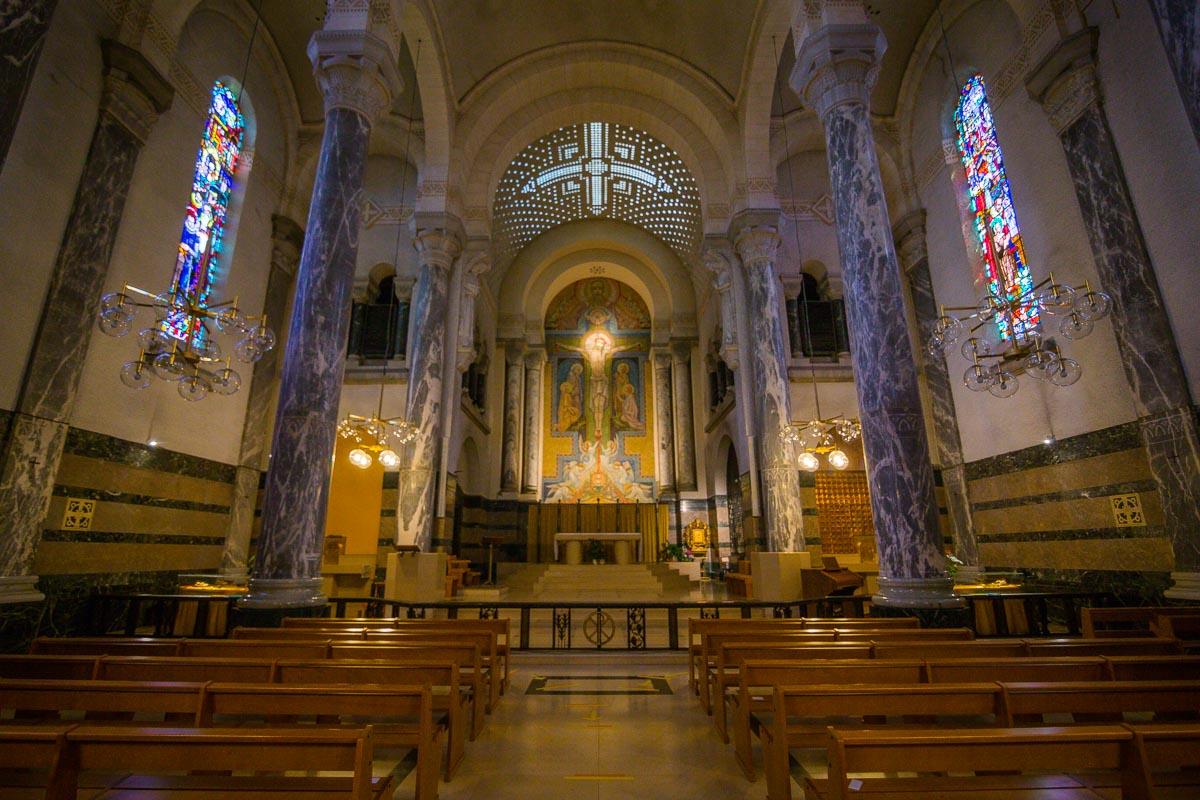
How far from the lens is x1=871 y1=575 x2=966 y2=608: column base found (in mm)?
4945

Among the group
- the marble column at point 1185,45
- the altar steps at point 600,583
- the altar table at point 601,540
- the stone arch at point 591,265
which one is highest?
the stone arch at point 591,265

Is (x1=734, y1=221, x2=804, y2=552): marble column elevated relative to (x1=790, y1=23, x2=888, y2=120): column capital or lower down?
lower down

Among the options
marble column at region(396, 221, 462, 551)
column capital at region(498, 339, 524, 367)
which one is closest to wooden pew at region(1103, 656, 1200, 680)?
marble column at region(396, 221, 462, 551)

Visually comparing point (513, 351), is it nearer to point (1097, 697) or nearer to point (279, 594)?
point (279, 594)

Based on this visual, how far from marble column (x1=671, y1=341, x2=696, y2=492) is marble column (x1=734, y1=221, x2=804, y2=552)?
7.58m

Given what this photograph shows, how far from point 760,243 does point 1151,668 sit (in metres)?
9.27

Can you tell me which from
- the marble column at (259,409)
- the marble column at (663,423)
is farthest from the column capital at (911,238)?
the marble column at (259,409)

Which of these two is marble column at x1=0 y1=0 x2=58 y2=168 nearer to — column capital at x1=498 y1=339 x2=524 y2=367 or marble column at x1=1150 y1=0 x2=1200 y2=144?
marble column at x1=1150 y1=0 x2=1200 y2=144

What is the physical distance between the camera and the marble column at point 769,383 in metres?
9.98

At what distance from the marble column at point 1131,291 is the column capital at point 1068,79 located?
0.01 meters

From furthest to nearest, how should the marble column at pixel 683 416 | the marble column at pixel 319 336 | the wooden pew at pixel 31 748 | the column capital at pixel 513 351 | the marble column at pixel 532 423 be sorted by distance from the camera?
the column capital at pixel 513 351
the marble column at pixel 532 423
the marble column at pixel 683 416
the marble column at pixel 319 336
the wooden pew at pixel 31 748

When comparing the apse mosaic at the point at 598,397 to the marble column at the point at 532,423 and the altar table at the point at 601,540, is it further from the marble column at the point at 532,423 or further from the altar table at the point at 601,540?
the altar table at the point at 601,540

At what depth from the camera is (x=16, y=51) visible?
3566 mm

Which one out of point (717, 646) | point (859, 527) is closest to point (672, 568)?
point (859, 527)
